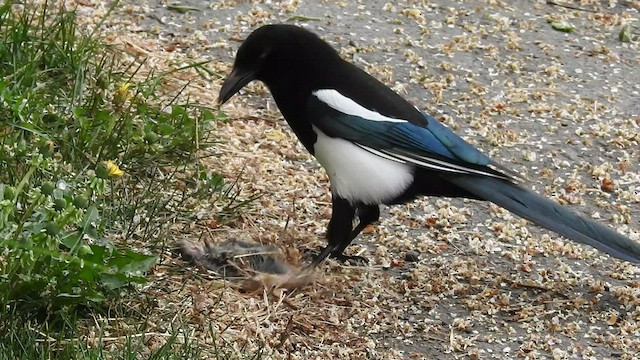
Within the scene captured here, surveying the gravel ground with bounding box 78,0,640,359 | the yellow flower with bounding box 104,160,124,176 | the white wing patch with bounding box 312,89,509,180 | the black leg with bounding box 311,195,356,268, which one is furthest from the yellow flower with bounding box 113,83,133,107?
the black leg with bounding box 311,195,356,268

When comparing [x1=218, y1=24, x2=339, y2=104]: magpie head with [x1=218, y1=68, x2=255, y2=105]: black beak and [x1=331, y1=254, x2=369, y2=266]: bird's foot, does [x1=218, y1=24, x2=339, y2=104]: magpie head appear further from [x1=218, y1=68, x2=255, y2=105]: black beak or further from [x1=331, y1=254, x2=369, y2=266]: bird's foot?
[x1=331, y1=254, x2=369, y2=266]: bird's foot

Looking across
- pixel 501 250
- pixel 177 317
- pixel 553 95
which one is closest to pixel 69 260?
pixel 177 317

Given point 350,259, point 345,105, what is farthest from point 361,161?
point 350,259

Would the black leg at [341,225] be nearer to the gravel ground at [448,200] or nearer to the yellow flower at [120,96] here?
the gravel ground at [448,200]

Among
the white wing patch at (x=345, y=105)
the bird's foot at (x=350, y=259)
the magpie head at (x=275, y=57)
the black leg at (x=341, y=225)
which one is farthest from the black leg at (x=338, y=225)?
the magpie head at (x=275, y=57)

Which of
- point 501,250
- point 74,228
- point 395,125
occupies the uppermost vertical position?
point 395,125

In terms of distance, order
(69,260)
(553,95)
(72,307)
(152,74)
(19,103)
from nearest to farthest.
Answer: (69,260) < (72,307) < (19,103) < (152,74) < (553,95)

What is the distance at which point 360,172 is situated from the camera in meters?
2.86

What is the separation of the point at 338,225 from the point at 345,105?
1.04ft

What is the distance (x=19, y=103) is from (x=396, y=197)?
100 centimetres

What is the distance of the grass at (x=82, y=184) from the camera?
217 centimetres

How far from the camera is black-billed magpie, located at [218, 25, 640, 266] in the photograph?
2.85 meters

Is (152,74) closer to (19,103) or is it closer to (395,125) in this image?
(19,103)

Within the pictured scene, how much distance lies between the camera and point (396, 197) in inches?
114
